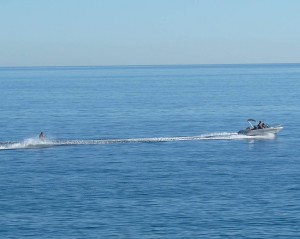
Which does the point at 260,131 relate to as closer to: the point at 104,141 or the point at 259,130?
the point at 259,130

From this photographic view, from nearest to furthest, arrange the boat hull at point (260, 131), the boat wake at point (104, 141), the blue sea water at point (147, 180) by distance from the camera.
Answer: the blue sea water at point (147, 180) < the boat wake at point (104, 141) < the boat hull at point (260, 131)

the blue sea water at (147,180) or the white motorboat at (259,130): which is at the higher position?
the white motorboat at (259,130)

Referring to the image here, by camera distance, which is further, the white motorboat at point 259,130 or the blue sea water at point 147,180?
the white motorboat at point 259,130

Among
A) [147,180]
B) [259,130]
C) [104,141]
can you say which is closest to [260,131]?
[259,130]

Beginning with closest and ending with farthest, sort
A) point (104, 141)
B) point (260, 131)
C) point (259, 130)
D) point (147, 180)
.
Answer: point (147, 180)
point (104, 141)
point (259, 130)
point (260, 131)

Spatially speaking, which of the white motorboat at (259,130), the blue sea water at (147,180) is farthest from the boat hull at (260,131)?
the blue sea water at (147,180)

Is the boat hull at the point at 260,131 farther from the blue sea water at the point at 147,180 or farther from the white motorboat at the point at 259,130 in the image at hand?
the blue sea water at the point at 147,180

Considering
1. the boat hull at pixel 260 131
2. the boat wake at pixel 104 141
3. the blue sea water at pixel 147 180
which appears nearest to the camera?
the blue sea water at pixel 147 180

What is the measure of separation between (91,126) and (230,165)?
51852 millimetres

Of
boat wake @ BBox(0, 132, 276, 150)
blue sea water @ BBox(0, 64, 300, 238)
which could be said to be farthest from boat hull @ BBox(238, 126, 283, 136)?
blue sea water @ BBox(0, 64, 300, 238)

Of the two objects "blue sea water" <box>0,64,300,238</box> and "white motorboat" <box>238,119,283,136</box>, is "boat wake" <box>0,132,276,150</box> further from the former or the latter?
"white motorboat" <box>238,119,283,136</box>

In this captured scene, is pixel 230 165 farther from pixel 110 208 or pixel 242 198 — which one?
pixel 110 208

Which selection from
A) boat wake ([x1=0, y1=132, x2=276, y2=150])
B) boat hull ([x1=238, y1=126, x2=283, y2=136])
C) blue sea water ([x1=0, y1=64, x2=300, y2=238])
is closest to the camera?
blue sea water ([x1=0, y1=64, x2=300, y2=238])

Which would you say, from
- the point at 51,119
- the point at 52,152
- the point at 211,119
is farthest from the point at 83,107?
the point at 52,152
